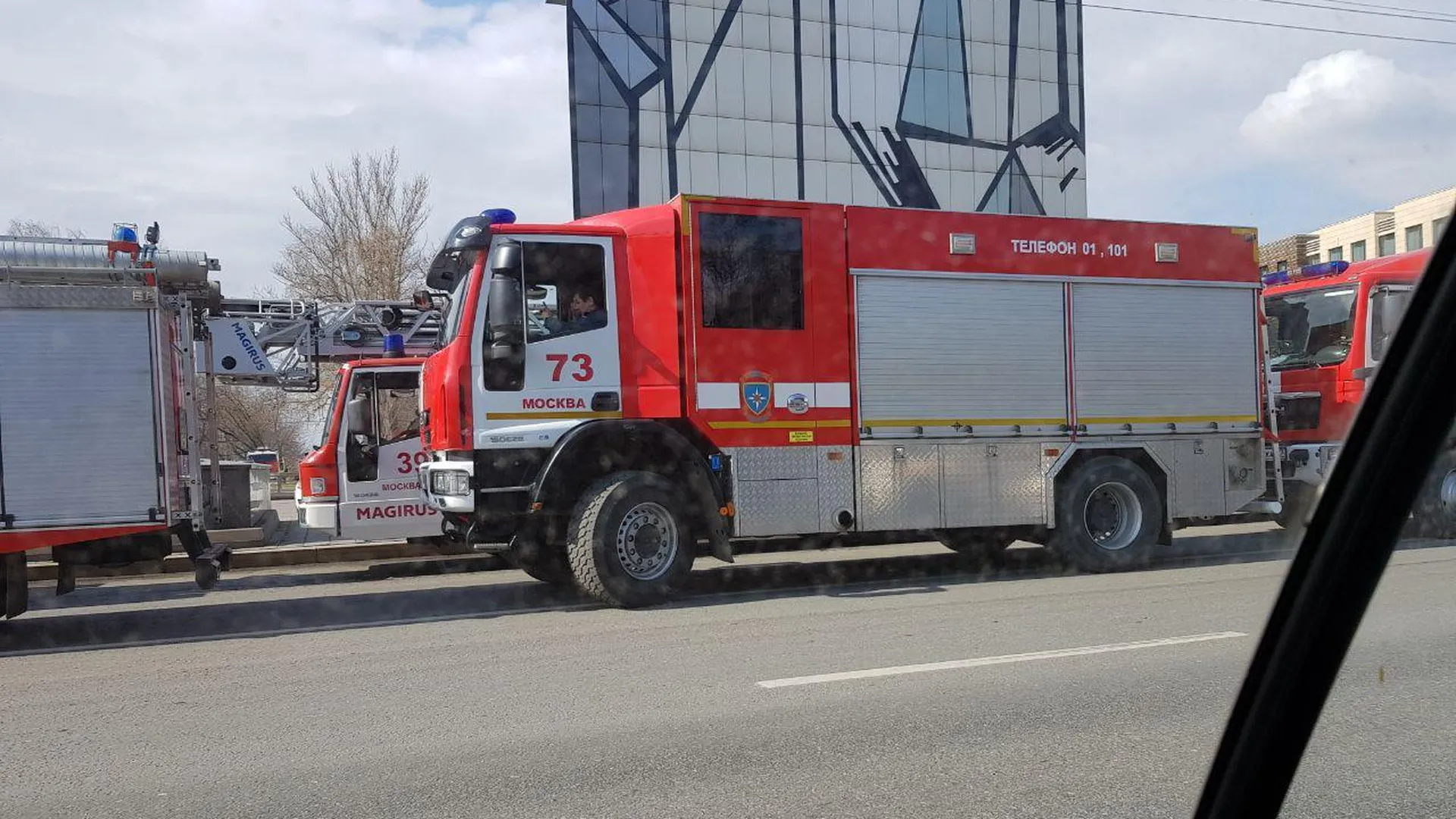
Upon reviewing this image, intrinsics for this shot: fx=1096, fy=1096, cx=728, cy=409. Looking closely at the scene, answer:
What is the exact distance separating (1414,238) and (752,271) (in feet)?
24.1

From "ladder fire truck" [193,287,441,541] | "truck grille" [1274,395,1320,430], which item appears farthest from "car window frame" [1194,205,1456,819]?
"ladder fire truck" [193,287,441,541]

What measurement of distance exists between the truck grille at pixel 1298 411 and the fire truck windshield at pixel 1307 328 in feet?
1.19

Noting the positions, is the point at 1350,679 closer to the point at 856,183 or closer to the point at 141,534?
the point at 141,534

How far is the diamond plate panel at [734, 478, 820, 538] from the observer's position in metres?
9.11

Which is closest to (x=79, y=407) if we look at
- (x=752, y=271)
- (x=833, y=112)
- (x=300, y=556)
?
(x=752, y=271)

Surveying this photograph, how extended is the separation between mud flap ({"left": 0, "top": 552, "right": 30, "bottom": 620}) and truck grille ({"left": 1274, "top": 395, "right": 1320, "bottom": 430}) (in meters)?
10.9

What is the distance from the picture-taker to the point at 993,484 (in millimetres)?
9922

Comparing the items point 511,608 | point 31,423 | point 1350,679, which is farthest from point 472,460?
point 1350,679

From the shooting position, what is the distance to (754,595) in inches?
373

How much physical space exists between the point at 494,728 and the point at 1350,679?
437 centimetres

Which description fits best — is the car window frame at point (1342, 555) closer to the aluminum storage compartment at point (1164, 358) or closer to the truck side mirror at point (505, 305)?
the truck side mirror at point (505, 305)

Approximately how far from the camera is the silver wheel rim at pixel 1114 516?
1035cm

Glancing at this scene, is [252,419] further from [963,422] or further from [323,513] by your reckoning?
[963,422]

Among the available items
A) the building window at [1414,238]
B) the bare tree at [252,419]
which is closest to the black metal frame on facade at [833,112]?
the bare tree at [252,419]
